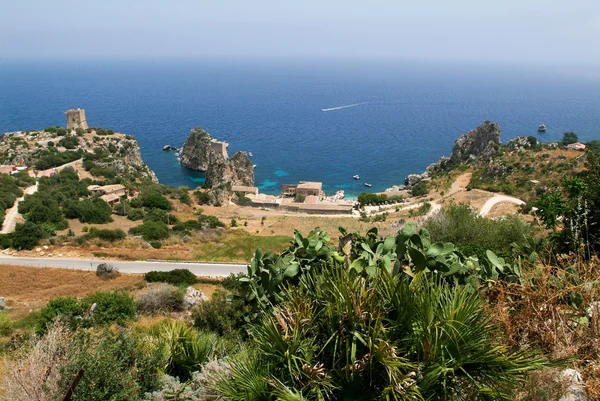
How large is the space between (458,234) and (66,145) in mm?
57497

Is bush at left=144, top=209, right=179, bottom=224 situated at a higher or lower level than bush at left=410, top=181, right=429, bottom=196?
higher

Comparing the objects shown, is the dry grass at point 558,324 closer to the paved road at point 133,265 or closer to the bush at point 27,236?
the paved road at point 133,265

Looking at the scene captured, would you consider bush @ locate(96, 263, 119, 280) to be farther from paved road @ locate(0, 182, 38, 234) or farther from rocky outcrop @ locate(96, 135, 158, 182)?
rocky outcrop @ locate(96, 135, 158, 182)

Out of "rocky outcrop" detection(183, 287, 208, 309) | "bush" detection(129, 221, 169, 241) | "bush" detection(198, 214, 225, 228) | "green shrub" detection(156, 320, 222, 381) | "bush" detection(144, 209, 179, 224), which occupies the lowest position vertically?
"bush" detection(198, 214, 225, 228)

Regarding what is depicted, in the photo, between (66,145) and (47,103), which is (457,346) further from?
(47,103)

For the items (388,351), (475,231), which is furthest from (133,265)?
(388,351)

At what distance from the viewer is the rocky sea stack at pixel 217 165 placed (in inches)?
2220

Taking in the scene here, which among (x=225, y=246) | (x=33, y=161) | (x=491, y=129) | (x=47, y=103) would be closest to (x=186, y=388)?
(x=225, y=246)

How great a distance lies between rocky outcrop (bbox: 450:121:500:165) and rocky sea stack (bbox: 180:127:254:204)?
36057mm

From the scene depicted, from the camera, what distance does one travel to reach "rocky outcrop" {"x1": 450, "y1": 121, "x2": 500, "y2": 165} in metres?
65.1

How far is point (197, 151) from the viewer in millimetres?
76562

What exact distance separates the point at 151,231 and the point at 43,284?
1053 cm

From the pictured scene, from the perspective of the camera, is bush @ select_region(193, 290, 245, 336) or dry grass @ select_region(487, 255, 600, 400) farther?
bush @ select_region(193, 290, 245, 336)

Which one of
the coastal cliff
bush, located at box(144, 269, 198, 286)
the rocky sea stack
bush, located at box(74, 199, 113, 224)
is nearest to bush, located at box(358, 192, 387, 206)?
the coastal cliff
